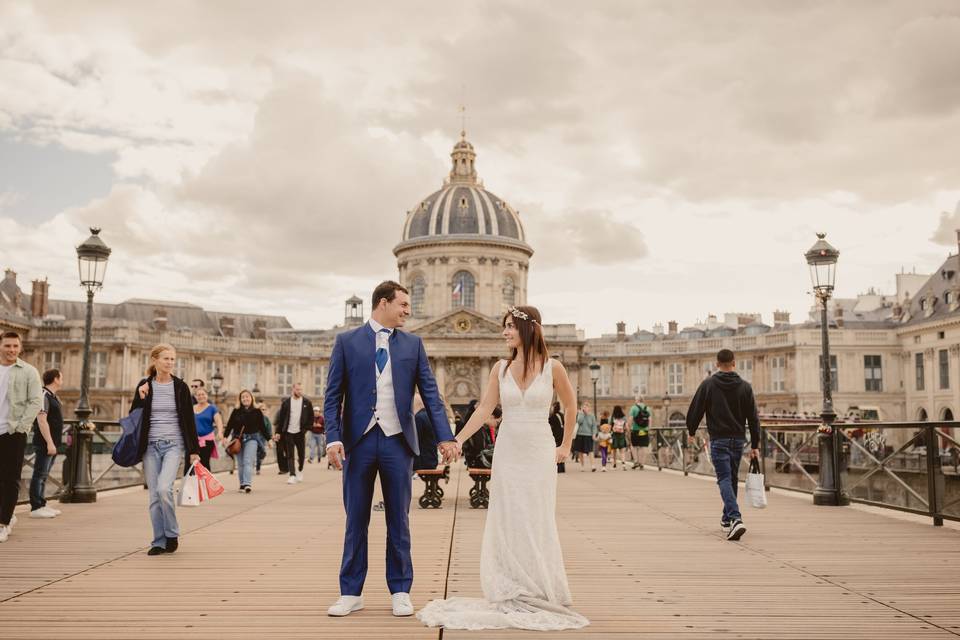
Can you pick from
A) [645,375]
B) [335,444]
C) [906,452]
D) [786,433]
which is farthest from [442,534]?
[645,375]

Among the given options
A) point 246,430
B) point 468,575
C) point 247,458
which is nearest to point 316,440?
point 246,430

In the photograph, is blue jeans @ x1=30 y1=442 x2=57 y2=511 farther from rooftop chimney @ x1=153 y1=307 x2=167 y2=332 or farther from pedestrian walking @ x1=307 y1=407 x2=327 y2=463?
rooftop chimney @ x1=153 y1=307 x2=167 y2=332

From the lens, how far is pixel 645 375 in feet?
226

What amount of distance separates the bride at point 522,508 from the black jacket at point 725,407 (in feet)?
13.8

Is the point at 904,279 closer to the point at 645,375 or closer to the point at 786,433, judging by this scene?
the point at 645,375

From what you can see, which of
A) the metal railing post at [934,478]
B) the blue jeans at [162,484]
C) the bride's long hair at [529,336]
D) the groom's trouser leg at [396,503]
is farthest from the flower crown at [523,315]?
the metal railing post at [934,478]

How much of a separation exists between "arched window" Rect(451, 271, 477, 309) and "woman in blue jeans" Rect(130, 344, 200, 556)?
62.4 m

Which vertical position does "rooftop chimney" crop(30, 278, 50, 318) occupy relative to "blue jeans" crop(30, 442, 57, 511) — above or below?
above

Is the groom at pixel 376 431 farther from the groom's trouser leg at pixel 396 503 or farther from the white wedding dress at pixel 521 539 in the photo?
the white wedding dress at pixel 521 539

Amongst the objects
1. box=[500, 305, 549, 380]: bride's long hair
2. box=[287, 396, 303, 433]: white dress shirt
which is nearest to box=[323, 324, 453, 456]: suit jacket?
box=[500, 305, 549, 380]: bride's long hair

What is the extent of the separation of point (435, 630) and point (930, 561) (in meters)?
4.97

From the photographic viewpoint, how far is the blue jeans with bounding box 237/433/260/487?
52.9ft

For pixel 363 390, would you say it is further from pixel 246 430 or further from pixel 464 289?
pixel 464 289

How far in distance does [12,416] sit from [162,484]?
2303 mm
